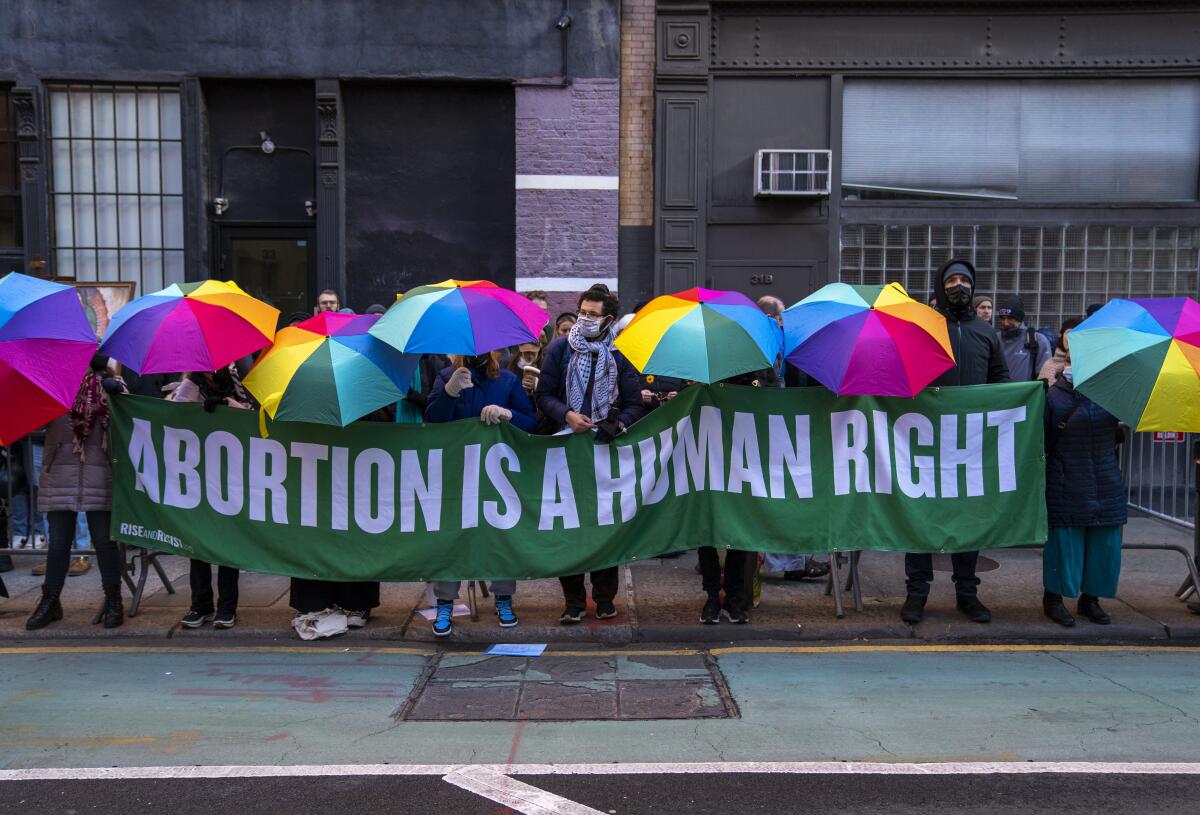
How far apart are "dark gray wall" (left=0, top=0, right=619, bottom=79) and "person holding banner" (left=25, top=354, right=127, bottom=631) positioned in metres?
5.71

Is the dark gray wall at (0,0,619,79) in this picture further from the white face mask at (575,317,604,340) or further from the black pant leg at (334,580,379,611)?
the black pant leg at (334,580,379,611)

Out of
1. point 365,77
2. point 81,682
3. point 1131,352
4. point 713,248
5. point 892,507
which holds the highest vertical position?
point 365,77

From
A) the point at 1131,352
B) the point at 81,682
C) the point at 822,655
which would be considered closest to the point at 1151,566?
the point at 1131,352

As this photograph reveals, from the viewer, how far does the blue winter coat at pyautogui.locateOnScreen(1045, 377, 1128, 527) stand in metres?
7.24

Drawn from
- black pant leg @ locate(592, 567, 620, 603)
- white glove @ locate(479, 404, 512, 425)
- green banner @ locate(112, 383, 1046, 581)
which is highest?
white glove @ locate(479, 404, 512, 425)

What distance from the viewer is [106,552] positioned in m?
7.34

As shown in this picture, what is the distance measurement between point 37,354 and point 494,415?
9.27ft

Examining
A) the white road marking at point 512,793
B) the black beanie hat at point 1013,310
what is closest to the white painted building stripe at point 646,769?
the white road marking at point 512,793

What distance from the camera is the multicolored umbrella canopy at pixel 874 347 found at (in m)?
6.77

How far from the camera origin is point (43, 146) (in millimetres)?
11812

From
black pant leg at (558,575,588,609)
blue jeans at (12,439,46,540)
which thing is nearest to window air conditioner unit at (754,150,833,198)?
black pant leg at (558,575,588,609)

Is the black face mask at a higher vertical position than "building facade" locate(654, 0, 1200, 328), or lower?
lower

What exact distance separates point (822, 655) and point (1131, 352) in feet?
8.89

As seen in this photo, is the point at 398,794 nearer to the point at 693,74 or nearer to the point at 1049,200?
the point at 693,74
